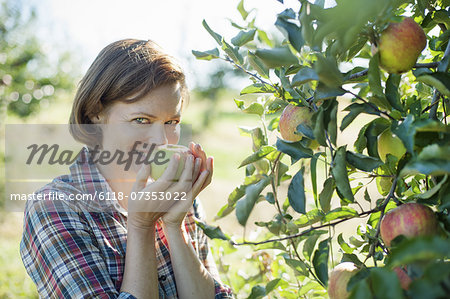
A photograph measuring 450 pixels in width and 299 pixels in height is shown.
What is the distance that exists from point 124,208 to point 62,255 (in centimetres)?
25

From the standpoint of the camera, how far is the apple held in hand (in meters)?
0.50

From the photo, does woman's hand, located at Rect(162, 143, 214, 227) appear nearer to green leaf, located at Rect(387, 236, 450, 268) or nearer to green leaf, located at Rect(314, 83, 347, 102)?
green leaf, located at Rect(314, 83, 347, 102)

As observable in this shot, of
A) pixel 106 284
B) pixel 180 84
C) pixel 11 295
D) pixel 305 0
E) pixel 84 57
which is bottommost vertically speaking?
pixel 11 295

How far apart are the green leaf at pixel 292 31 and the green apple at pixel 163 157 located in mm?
501

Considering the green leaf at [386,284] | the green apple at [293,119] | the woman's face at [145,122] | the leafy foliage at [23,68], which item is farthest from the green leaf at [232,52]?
the leafy foliage at [23,68]

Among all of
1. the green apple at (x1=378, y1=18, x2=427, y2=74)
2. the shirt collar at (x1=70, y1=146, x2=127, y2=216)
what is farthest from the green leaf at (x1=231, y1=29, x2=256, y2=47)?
the shirt collar at (x1=70, y1=146, x2=127, y2=216)

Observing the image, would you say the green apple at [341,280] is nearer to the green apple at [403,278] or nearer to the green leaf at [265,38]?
the green apple at [403,278]

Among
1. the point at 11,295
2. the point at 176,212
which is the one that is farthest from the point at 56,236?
the point at 11,295

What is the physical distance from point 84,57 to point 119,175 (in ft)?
16.1

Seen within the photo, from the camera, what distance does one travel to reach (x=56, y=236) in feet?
2.95

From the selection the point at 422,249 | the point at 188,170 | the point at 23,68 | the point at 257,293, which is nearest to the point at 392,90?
the point at 422,249

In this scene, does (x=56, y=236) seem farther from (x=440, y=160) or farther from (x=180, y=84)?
(x=440, y=160)

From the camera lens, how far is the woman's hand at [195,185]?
3.24 ft

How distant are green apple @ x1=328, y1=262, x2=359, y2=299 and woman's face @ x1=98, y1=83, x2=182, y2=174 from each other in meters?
0.58
